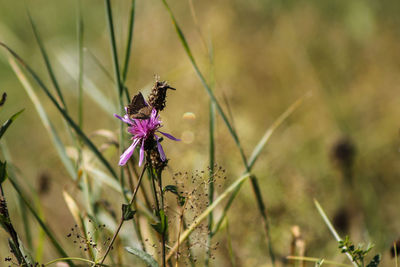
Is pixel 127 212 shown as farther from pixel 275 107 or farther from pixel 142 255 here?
pixel 275 107

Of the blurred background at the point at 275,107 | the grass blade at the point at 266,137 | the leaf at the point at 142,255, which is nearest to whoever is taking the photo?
the leaf at the point at 142,255

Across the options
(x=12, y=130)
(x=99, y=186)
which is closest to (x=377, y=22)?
(x=99, y=186)

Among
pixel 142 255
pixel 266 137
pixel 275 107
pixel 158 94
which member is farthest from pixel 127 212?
pixel 275 107

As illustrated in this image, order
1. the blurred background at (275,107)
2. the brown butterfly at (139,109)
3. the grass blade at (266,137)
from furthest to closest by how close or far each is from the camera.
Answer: the blurred background at (275,107), the grass blade at (266,137), the brown butterfly at (139,109)

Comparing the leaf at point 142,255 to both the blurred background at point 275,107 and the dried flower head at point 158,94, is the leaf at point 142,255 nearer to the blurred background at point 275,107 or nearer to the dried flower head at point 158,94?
the dried flower head at point 158,94

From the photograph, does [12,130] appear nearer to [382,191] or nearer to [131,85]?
[131,85]

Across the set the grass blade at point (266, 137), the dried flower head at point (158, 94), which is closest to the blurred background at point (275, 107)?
the grass blade at point (266, 137)
